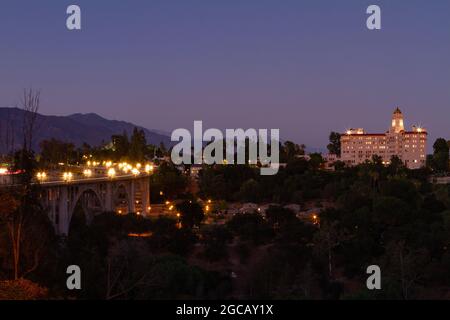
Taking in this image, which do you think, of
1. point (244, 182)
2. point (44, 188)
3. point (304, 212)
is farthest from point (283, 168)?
point (44, 188)

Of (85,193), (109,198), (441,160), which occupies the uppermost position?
(441,160)

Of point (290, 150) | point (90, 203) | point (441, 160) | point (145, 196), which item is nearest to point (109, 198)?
point (90, 203)

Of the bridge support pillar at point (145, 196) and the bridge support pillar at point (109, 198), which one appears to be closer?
the bridge support pillar at point (109, 198)

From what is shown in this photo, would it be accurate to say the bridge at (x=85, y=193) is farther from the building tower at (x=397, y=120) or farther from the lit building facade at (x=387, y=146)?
the building tower at (x=397, y=120)

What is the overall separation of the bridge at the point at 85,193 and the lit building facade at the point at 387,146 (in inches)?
2372

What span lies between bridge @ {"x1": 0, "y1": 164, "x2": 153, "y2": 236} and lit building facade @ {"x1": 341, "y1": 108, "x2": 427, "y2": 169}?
6024 centimetres

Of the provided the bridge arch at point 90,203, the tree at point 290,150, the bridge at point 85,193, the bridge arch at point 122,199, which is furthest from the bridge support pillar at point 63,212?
the tree at point 290,150

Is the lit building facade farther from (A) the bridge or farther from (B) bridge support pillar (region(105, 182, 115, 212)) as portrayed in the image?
(B) bridge support pillar (region(105, 182, 115, 212))

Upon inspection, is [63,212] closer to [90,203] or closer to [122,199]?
[90,203]

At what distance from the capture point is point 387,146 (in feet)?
332

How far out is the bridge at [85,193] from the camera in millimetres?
27719

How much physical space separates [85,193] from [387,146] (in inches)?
2966

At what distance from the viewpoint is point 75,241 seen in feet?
80.1

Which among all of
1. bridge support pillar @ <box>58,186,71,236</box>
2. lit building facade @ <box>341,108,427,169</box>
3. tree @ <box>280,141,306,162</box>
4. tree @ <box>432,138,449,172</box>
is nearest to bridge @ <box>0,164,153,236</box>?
bridge support pillar @ <box>58,186,71,236</box>
